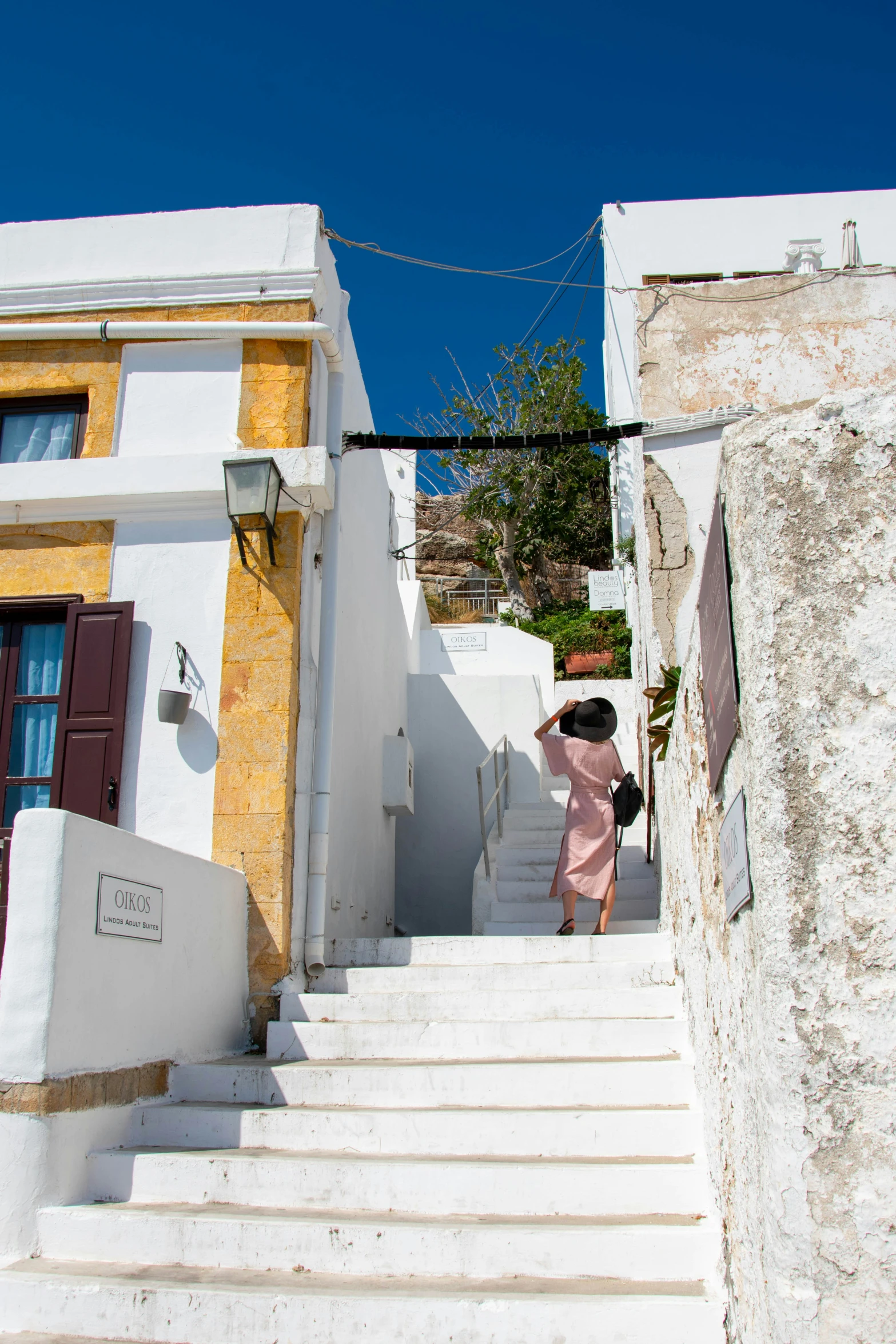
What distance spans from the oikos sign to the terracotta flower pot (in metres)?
12.3

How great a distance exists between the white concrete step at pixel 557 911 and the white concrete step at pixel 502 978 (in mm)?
1546

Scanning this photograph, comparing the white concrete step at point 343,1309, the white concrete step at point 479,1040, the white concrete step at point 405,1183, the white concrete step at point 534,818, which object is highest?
the white concrete step at point 534,818

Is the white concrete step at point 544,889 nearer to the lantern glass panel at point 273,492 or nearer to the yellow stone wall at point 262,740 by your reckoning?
the yellow stone wall at point 262,740

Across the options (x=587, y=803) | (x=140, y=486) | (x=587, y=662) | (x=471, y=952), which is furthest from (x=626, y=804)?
(x=587, y=662)

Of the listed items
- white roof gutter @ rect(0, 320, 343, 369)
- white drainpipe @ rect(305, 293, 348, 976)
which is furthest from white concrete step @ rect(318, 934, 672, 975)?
white roof gutter @ rect(0, 320, 343, 369)

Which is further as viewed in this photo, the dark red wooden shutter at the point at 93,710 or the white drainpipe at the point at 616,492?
the white drainpipe at the point at 616,492

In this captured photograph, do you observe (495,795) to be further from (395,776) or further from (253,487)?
(253,487)

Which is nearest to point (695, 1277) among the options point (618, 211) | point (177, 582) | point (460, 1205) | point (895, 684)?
point (460, 1205)

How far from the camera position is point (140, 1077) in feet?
14.4

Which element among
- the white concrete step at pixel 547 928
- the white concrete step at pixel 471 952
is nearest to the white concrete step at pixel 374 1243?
the white concrete step at pixel 471 952

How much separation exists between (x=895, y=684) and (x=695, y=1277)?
2171 millimetres

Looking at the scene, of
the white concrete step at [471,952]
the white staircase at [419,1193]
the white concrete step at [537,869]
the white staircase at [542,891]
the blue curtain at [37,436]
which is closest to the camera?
the white staircase at [419,1193]

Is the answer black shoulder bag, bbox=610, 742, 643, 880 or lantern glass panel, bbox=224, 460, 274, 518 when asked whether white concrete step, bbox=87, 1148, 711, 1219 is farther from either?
lantern glass panel, bbox=224, 460, 274, 518

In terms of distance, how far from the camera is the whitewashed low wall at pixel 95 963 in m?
3.81
